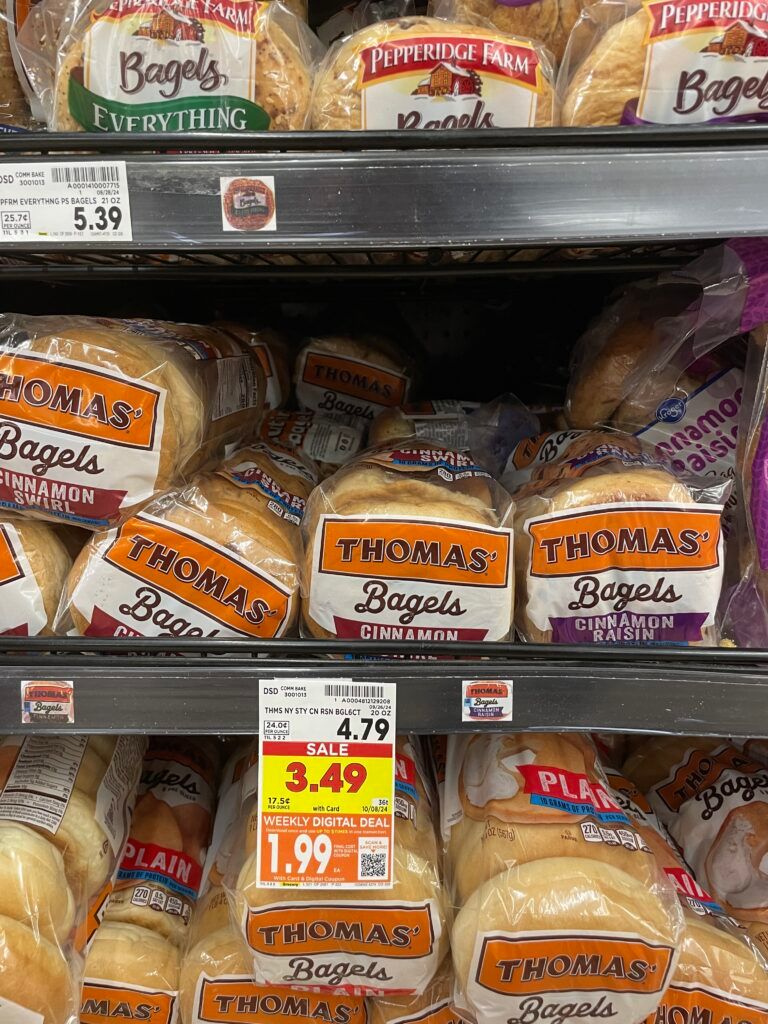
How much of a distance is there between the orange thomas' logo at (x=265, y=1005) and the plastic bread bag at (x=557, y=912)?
0.54ft

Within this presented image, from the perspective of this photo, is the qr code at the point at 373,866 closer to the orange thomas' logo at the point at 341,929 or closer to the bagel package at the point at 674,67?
the orange thomas' logo at the point at 341,929

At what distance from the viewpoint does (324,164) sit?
64 cm

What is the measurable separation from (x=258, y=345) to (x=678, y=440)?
0.70 meters

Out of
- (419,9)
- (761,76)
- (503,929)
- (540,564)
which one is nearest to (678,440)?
(540,564)

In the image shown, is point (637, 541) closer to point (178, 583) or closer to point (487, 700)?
point (487, 700)

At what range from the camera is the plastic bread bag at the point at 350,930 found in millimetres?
765

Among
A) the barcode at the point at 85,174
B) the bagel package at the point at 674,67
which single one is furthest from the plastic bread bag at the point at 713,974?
the barcode at the point at 85,174

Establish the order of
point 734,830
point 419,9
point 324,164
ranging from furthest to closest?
1. point 419,9
2. point 734,830
3. point 324,164

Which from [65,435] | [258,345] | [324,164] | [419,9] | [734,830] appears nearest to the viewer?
[324,164]

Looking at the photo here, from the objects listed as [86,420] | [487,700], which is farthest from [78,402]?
[487,700]

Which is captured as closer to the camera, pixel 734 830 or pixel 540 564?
pixel 540 564

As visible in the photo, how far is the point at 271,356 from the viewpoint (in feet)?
3.90

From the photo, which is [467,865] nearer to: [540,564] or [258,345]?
[540,564]

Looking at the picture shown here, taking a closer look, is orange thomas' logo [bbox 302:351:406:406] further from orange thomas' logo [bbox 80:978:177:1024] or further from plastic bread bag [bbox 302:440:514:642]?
orange thomas' logo [bbox 80:978:177:1024]
